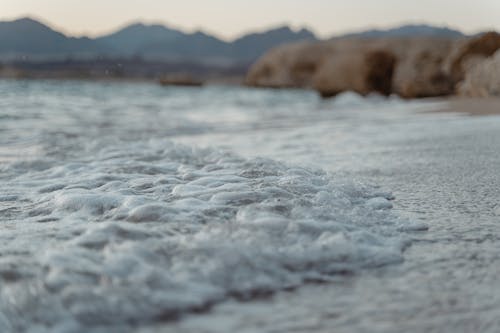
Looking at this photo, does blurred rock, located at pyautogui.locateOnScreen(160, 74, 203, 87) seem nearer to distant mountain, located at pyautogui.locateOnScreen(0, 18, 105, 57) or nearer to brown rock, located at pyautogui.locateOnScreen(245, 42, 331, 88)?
brown rock, located at pyautogui.locateOnScreen(245, 42, 331, 88)

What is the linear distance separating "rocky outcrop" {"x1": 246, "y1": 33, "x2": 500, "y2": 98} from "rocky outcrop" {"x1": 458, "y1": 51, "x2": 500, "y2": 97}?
18.4ft

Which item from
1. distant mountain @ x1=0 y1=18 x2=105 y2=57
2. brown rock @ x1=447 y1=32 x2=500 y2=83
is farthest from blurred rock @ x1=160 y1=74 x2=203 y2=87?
brown rock @ x1=447 y1=32 x2=500 y2=83

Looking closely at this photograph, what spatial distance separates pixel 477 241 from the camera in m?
1.37

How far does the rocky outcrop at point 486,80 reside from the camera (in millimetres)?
8500

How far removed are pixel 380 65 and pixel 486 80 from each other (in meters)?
17.5

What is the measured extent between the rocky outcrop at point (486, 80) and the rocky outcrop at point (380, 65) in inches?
221

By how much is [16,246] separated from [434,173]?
1.79 meters

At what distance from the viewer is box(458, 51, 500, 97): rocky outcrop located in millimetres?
8500

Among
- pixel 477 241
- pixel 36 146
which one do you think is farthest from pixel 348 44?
pixel 477 241

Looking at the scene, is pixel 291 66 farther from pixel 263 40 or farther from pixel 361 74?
pixel 263 40

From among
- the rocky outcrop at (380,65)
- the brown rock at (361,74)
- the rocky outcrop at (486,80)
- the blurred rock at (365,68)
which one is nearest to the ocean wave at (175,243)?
the rocky outcrop at (486,80)

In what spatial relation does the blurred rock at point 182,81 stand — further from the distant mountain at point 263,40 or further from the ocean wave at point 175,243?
the distant mountain at point 263,40

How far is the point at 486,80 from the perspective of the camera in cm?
881

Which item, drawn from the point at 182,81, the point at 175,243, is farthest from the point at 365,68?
the point at 175,243
